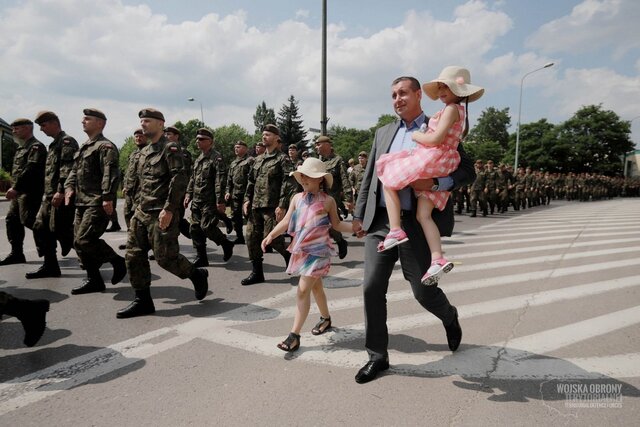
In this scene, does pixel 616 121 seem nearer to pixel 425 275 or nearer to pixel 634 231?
pixel 634 231

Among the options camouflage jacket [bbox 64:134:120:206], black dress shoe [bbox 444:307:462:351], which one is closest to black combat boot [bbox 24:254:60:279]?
camouflage jacket [bbox 64:134:120:206]

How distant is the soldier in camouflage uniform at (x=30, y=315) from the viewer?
328cm

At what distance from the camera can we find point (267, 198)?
5.88 metres

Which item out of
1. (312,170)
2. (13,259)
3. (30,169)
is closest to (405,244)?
(312,170)

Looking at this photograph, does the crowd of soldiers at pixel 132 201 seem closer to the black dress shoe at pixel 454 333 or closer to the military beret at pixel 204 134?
the military beret at pixel 204 134

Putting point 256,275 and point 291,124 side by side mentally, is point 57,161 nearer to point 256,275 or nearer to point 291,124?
point 256,275

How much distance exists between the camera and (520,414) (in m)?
2.45

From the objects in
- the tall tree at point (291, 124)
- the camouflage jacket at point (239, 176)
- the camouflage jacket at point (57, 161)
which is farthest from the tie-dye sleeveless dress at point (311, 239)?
the tall tree at point (291, 124)

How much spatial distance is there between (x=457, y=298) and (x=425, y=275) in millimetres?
2466

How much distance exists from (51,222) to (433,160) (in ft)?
17.6

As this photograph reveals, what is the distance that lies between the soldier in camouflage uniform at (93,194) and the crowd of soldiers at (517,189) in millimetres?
12490

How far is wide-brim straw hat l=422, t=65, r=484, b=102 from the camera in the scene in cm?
270

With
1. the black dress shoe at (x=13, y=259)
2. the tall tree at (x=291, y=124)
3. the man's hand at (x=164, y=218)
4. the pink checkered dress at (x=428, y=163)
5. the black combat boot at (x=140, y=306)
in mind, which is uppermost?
the tall tree at (x=291, y=124)

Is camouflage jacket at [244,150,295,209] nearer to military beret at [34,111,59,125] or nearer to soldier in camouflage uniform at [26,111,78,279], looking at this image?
soldier in camouflage uniform at [26,111,78,279]
